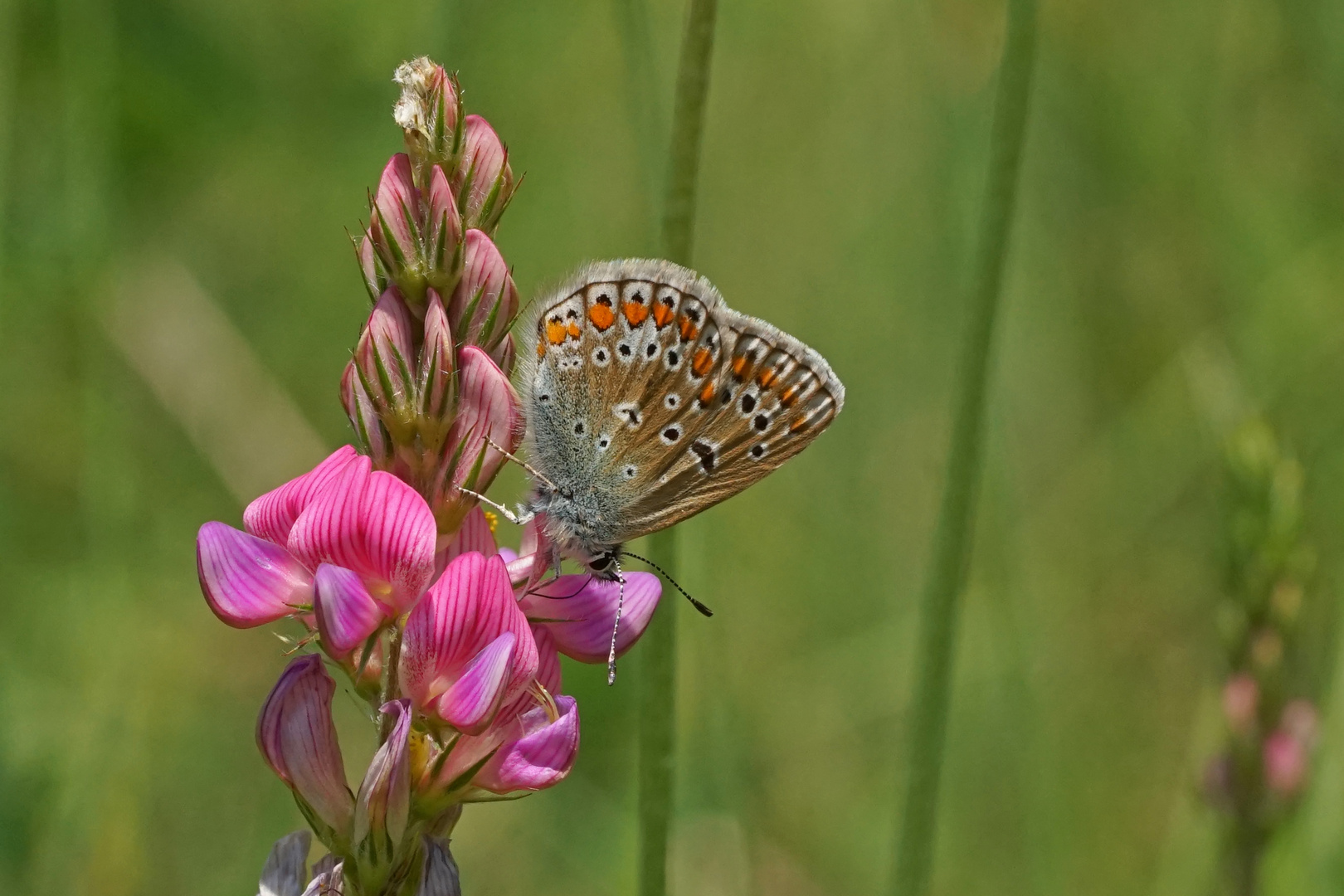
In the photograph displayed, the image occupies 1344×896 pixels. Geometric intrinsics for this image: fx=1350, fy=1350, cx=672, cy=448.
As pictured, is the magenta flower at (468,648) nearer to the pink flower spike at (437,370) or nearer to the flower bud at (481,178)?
the pink flower spike at (437,370)

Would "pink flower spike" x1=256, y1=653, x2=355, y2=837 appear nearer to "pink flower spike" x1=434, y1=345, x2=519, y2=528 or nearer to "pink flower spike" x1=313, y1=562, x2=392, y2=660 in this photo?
"pink flower spike" x1=313, y1=562, x2=392, y2=660

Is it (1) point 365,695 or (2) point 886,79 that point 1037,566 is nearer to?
(2) point 886,79

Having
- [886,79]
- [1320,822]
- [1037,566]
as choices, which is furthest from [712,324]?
[886,79]

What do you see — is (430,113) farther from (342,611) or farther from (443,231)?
(342,611)

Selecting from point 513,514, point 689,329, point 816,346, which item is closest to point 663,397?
point 689,329

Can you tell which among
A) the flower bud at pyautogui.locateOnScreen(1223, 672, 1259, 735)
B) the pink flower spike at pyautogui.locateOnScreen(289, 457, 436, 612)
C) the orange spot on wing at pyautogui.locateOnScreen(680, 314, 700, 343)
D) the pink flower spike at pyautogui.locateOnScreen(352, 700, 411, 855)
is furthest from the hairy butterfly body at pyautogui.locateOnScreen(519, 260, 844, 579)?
the flower bud at pyautogui.locateOnScreen(1223, 672, 1259, 735)

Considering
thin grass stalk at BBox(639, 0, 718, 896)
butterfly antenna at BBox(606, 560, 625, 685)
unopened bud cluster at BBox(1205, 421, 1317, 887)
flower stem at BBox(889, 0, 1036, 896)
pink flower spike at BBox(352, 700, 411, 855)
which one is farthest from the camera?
unopened bud cluster at BBox(1205, 421, 1317, 887)
